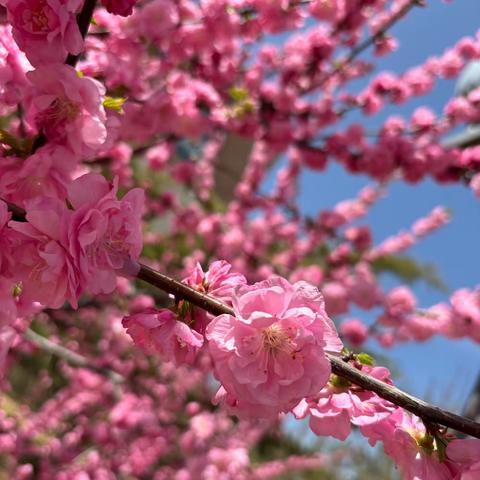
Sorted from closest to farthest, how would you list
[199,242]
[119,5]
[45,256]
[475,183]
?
[45,256] → [119,5] → [475,183] → [199,242]

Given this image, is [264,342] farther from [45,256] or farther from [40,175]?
[40,175]

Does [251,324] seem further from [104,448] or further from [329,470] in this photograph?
[329,470]

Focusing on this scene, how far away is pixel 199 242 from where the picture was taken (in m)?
6.54

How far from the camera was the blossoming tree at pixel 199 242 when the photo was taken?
79 cm

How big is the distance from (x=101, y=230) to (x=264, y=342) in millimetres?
305

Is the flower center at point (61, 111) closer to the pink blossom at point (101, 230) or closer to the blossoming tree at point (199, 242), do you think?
the blossoming tree at point (199, 242)

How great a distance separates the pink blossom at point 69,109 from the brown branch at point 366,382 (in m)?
0.40

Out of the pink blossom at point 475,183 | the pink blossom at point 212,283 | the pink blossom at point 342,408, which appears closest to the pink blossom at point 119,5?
the pink blossom at point 212,283

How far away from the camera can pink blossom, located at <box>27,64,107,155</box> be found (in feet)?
3.29

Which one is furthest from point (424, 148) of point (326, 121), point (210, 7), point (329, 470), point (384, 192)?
point (329, 470)

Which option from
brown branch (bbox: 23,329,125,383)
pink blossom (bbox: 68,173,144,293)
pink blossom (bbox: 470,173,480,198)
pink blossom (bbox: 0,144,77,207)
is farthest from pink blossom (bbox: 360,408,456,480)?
pink blossom (bbox: 470,173,480,198)

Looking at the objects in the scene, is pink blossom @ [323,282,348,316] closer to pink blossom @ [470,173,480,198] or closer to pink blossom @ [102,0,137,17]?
pink blossom @ [470,173,480,198]

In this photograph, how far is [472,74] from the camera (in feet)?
11.2

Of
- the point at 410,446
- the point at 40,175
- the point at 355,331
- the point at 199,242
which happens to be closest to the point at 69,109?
the point at 40,175
